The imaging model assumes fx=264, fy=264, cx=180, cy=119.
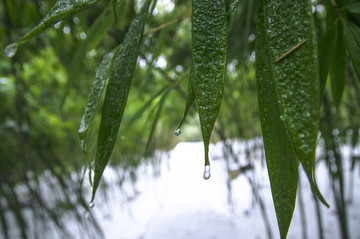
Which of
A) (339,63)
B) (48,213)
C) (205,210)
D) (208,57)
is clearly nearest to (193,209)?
(205,210)

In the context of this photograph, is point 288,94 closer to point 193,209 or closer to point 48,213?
point 193,209

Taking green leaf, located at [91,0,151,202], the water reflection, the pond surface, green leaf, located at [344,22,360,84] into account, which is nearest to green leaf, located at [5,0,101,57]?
green leaf, located at [91,0,151,202]

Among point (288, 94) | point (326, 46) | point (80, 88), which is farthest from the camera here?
point (80, 88)

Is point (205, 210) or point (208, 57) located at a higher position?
point (208, 57)

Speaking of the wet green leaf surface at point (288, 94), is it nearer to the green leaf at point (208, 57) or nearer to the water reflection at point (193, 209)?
the green leaf at point (208, 57)

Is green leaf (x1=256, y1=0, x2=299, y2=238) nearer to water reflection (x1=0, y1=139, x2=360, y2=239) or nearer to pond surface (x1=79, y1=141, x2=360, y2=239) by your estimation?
water reflection (x1=0, y1=139, x2=360, y2=239)

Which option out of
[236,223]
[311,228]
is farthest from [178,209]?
[311,228]

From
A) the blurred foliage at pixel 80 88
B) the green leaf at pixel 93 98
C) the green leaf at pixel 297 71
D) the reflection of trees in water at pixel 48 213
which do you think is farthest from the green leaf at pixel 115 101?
the reflection of trees in water at pixel 48 213
